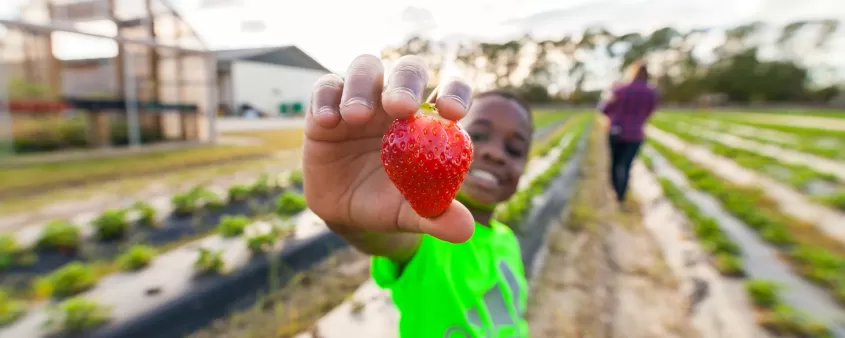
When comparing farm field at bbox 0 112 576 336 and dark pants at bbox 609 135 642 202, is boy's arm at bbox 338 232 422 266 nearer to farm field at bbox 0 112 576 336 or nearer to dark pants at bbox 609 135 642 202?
farm field at bbox 0 112 576 336

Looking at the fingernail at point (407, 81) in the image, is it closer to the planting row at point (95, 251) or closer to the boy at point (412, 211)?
the boy at point (412, 211)

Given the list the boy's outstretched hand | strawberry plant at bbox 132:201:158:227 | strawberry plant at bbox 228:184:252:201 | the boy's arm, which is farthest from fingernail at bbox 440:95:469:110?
strawberry plant at bbox 228:184:252:201

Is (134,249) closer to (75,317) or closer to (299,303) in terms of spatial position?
(75,317)

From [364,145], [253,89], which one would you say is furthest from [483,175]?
[253,89]

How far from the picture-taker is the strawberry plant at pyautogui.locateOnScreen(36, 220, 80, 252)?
3298 millimetres

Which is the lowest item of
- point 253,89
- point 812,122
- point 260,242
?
point 260,242

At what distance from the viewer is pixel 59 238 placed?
3316 mm

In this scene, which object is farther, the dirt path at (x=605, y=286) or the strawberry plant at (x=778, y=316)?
the dirt path at (x=605, y=286)

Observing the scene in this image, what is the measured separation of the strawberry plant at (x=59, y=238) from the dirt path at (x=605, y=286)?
11.2 feet

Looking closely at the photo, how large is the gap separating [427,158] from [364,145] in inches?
11.2

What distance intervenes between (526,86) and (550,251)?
2034 inches

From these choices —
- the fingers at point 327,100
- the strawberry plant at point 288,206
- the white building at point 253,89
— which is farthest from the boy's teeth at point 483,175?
the white building at point 253,89

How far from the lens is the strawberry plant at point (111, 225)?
11.7 feet

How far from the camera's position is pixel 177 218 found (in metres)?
4.23
